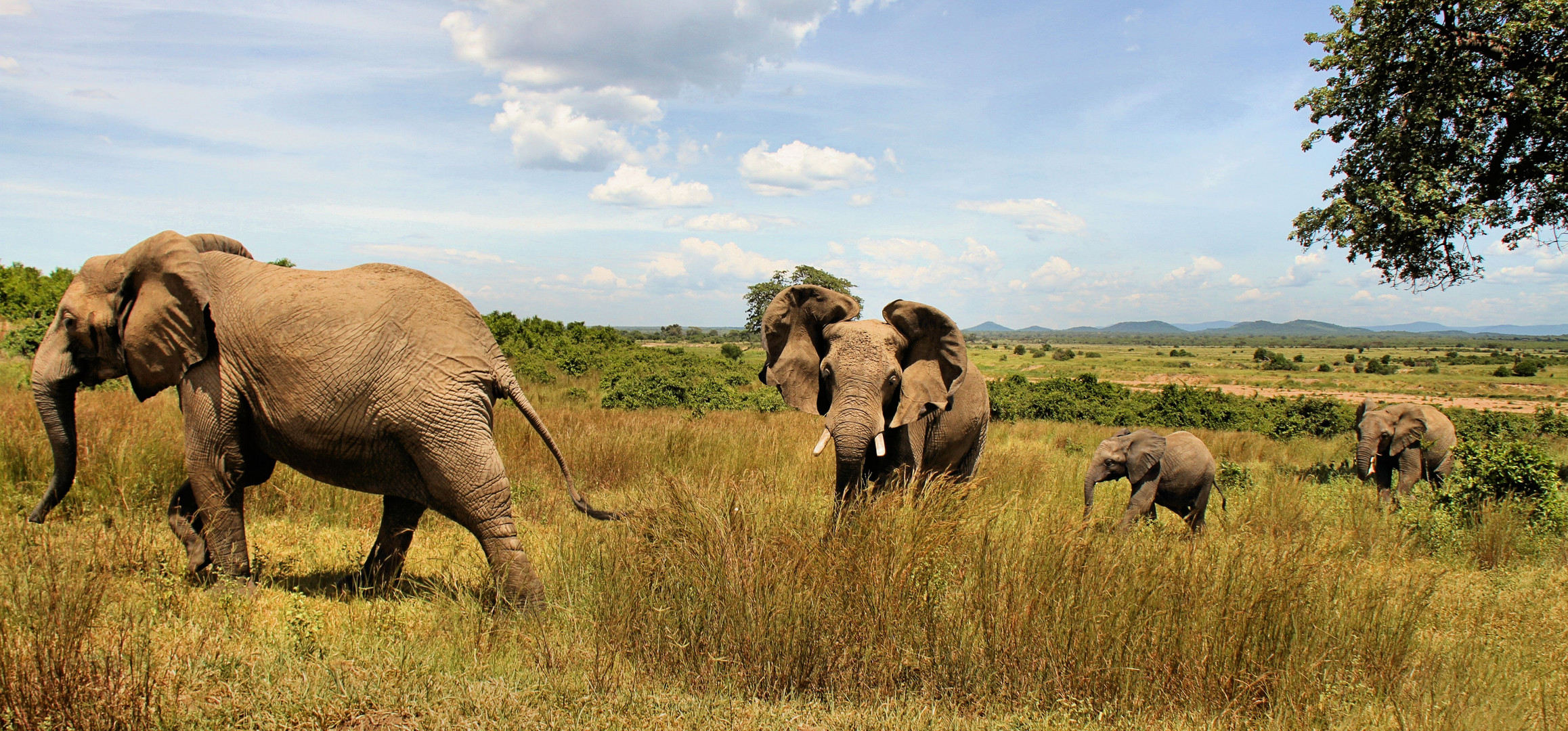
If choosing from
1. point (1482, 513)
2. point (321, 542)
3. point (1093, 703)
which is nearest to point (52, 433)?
point (321, 542)

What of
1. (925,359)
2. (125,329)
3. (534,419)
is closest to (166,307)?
(125,329)

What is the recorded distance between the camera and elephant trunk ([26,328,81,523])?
180 inches

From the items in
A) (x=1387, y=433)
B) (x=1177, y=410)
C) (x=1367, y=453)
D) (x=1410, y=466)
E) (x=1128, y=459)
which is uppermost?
(x=1128, y=459)

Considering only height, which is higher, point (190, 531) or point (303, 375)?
point (303, 375)

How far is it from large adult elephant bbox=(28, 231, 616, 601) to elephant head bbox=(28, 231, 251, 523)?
Result: 0.01m

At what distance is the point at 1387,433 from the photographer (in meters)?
10.9

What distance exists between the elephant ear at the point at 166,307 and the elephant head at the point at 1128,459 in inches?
271

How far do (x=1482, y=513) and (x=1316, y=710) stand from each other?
6.16m

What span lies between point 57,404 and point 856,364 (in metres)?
4.81

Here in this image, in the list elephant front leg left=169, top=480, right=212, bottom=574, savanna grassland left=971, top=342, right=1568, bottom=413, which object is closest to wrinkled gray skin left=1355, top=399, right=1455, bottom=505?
elephant front leg left=169, top=480, right=212, bottom=574

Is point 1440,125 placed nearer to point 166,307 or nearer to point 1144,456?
point 1144,456

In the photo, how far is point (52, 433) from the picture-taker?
465 cm

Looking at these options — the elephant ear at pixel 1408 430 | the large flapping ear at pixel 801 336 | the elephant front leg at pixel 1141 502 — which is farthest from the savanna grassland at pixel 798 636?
the elephant ear at pixel 1408 430

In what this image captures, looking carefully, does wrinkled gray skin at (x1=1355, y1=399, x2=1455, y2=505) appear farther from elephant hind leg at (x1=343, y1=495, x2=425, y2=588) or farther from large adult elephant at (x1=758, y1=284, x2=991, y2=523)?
elephant hind leg at (x1=343, y1=495, x2=425, y2=588)
